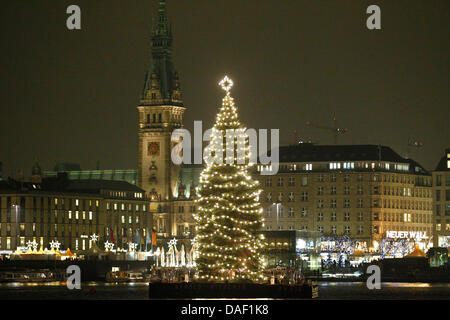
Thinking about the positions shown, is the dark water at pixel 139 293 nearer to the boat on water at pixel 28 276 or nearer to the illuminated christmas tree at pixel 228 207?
the illuminated christmas tree at pixel 228 207

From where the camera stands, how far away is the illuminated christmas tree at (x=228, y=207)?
378ft

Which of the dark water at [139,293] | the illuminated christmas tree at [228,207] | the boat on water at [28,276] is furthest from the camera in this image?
the boat on water at [28,276]

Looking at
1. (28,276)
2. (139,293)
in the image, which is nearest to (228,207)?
(139,293)

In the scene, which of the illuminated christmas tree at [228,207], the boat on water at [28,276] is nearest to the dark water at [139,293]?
the illuminated christmas tree at [228,207]

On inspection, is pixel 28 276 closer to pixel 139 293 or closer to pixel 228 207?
pixel 139 293

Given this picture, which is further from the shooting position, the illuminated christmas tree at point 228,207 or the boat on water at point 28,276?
the boat on water at point 28,276

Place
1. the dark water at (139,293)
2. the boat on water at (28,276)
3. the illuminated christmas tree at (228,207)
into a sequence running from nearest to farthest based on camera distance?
the illuminated christmas tree at (228,207) < the dark water at (139,293) < the boat on water at (28,276)

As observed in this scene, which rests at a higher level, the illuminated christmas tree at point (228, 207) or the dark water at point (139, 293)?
the illuminated christmas tree at point (228, 207)

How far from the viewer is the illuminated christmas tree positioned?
115125mm

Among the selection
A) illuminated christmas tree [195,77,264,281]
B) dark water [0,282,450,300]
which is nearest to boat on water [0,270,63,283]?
dark water [0,282,450,300]

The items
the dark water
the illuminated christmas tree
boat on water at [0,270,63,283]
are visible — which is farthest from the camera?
boat on water at [0,270,63,283]

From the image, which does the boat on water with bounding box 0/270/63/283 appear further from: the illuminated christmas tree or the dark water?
the illuminated christmas tree
